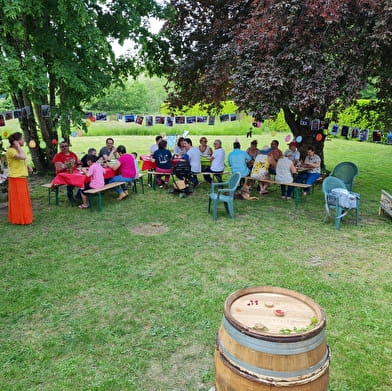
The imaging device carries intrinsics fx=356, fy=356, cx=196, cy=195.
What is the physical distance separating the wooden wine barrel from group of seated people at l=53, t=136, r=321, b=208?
20.8 feet

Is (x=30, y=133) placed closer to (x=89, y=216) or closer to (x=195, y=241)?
(x=89, y=216)

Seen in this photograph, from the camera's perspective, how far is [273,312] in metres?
2.20

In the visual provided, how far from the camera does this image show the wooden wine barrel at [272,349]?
6.35ft

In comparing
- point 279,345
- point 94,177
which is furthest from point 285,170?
point 279,345

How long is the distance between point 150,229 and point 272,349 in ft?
16.2

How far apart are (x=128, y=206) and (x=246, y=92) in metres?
3.63

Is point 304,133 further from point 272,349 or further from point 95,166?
point 272,349

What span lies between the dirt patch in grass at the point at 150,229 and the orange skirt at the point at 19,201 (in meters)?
2.09

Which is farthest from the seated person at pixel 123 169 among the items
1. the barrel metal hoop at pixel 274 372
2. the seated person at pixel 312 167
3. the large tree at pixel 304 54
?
the barrel metal hoop at pixel 274 372

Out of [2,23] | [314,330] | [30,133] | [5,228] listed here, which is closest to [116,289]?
[314,330]

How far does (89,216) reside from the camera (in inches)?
293

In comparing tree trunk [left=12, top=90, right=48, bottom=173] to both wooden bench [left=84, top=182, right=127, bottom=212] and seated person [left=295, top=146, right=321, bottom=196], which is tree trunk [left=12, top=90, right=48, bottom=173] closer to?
wooden bench [left=84, top=182, right=127, bottom=212]

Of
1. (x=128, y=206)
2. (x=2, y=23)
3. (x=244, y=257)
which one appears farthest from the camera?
(x=128, y=206)

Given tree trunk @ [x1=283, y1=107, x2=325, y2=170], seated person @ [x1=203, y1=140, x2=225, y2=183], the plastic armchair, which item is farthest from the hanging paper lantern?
the plastic armchair
